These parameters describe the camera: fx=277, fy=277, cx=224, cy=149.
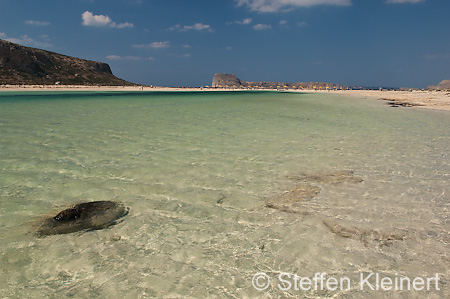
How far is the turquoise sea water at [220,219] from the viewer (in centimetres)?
298

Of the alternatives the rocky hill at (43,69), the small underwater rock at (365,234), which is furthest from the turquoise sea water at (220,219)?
the rocky hill at (43,69)

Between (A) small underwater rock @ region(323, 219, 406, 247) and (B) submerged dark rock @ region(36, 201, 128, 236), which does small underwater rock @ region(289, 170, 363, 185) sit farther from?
(B) submerged dark rock @ region(36, 201, 128, 236)

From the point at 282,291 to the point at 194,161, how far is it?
4952mm

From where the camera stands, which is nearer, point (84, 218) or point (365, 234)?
point (365, 234)

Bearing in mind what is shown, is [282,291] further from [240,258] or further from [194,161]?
[194,161]
